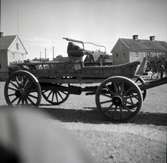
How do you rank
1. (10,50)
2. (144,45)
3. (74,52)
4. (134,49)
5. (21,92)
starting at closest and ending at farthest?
(74,52)
(21,92)
(10,50)
(134,49)
(144,45)

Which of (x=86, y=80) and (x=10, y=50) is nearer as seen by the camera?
(x=86, y=80)

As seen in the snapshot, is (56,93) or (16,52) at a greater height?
(16,52)

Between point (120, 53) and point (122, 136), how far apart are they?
4271 centimetres

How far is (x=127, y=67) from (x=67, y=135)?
4113 mm

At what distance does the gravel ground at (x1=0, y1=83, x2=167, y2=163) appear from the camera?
2.94 m

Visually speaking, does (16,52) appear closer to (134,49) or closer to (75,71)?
(134,49)

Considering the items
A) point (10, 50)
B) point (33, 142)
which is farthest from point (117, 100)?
point (10, 50)

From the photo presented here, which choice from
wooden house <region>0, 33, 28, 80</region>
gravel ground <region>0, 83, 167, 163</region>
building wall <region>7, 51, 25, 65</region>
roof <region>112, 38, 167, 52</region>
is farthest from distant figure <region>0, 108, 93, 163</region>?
roof <region>112, 38, 167, 52</region>

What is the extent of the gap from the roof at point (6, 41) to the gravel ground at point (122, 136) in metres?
37.1

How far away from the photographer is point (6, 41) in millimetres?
41562

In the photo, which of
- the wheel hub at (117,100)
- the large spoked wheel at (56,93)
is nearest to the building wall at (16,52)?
the large spoked wheel at (56,93)

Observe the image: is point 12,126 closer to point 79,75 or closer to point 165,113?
point 79,75

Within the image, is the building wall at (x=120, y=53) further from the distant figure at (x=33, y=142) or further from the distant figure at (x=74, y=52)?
the distant figure at (x=33, y=142)

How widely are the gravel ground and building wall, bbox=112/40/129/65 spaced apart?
38.7 m
